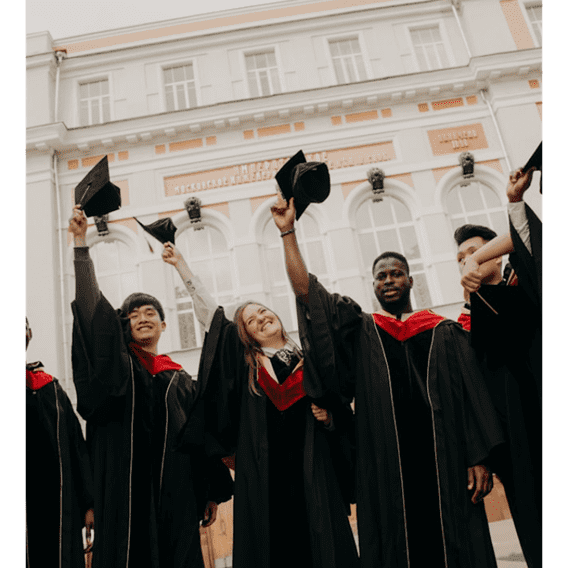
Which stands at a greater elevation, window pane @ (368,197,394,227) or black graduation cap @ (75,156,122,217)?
window pane @ (368,197,394,227)

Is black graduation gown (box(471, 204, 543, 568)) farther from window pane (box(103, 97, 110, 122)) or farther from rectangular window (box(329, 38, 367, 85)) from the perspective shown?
window pane (box(103, 97, 110, 122))

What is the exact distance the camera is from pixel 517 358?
282cm

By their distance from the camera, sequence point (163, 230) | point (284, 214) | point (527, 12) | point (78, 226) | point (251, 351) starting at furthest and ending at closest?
1. point (527, 12)
2. point (163, 230)
3. point (251, 351)
4. point (78, 226)
5. point (284, 214)

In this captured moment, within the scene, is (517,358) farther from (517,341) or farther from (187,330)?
(187,330)

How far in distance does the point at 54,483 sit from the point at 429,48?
11029mm

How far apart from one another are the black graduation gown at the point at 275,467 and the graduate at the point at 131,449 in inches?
9.7

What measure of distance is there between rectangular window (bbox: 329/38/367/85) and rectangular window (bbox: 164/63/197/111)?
10.4 ft

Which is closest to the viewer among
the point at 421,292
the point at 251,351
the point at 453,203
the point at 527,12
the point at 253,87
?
the point at 251,351

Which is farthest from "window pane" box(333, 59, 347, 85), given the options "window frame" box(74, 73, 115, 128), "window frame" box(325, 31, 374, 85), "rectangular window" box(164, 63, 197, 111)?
"window frame" box(74, 73, 115, 128)

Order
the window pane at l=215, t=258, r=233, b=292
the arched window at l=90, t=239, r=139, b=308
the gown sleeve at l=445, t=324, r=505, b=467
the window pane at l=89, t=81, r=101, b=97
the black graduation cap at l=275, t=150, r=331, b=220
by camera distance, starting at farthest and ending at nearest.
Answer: the window pane at l=89, t=81, r=101, b=97, the arched window at l=90, t=239, r=139, b=308, the window pane at l=215, t=258, r=233, b=292, the black graduation cap at l=275, t=150, r=331, b=220, the gown sleeve at l=445, t=324, r=505, b=467

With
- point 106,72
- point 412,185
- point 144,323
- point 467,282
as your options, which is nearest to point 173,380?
point 144,323

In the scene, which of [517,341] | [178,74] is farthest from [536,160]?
[178,74]

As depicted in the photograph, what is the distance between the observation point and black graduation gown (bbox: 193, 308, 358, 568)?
2.64 meters

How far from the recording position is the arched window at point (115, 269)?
9.28 m
